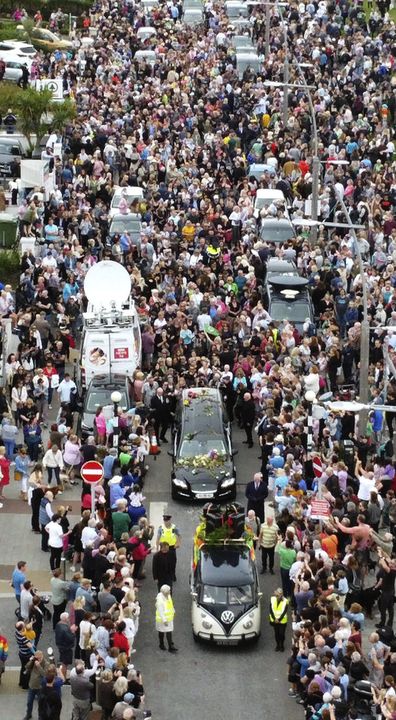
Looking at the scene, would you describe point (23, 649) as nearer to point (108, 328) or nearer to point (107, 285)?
point (108, 328)

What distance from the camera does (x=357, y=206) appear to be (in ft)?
174

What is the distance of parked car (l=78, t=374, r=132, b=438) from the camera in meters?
40.2

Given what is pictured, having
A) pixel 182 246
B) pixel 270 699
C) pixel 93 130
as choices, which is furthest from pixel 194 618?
pixel 93 130

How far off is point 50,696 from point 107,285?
15.7 metres

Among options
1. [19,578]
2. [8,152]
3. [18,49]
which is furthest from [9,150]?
[19,578]

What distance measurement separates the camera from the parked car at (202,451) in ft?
126

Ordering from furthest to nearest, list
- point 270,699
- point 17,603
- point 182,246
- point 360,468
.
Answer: point 182,246 → point 360,468 → point 17,603 → point 270,699

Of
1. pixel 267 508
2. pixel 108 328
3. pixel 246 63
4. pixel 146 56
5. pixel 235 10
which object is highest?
pixel 108 328

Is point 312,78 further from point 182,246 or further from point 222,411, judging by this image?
point 222,411

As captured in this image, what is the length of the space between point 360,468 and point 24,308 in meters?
12.2

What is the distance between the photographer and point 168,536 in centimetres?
3434

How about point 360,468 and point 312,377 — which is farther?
point 312,377

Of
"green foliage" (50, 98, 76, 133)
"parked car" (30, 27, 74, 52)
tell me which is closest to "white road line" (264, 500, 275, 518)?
"green foliage" (50, 98, 76, 133)

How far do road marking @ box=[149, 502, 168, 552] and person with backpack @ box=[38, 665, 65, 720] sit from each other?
780cm
